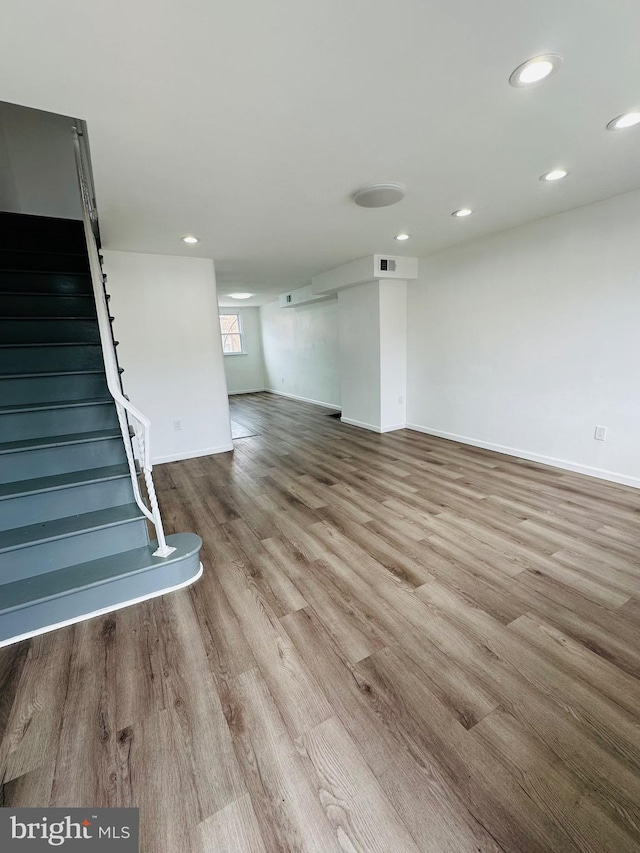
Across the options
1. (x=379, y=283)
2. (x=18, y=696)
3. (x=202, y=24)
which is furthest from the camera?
(x=379, y=283)

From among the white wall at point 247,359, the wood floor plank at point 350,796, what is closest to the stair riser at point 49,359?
the wood floor plank at point 350,796

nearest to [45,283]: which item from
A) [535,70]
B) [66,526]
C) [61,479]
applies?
[61,479]

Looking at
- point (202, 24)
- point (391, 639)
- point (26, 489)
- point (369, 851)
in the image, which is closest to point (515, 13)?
point (202, 24)

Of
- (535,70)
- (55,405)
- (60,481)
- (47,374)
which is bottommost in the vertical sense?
(60,481)

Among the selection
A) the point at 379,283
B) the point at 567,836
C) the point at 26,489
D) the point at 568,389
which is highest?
the point at 379,283

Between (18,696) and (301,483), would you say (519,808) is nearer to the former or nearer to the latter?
(18,696)

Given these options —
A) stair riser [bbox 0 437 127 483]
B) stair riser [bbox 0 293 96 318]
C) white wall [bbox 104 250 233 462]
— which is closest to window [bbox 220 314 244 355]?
white wall [bbox 104 250 233 462]

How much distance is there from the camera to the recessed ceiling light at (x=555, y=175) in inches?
91.3

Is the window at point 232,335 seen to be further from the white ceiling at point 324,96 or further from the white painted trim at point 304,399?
the white ceiling at point 324,96

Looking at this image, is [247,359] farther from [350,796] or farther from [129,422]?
[350,796]

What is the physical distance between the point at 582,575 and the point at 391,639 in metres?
1.23

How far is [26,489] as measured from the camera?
1905 mm

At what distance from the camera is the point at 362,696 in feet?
4.39

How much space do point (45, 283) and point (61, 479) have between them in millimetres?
1918
